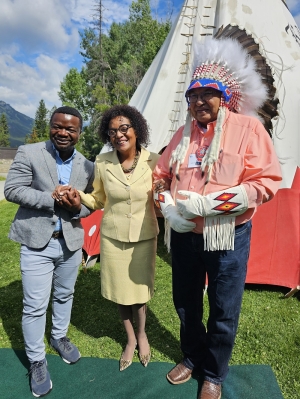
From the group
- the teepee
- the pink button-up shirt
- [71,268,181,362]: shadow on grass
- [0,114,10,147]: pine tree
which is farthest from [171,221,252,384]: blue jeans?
[0,114,10,147]: pine tree

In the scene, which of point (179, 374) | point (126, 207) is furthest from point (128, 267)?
point (179, 374)

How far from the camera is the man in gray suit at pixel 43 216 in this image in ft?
6.67

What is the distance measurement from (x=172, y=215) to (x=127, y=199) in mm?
449

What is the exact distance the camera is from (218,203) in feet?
5.37

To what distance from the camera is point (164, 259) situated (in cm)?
460

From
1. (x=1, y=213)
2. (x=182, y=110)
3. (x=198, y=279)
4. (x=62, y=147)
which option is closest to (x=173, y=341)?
(x=198, y=279)

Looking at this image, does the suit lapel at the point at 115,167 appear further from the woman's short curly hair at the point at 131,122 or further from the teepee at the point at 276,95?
the teepee at the point at 276,95

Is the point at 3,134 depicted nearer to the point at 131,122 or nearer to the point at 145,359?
the point at 131,122

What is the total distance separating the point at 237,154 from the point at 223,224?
0.38 meters

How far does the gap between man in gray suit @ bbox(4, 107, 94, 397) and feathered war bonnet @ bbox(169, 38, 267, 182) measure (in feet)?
2.43

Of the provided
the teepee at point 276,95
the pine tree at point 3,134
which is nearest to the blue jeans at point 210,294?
the teepee at point 276,95

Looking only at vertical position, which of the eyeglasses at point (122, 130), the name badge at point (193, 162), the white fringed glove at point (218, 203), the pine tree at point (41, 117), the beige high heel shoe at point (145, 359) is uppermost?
the pine tree at point (41, 117)

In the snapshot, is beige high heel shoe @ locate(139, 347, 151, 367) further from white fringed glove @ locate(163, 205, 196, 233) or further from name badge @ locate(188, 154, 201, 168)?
name badge @ locate(188, 154, 201, 168)

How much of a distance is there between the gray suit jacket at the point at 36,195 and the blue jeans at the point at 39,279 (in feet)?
0.27
